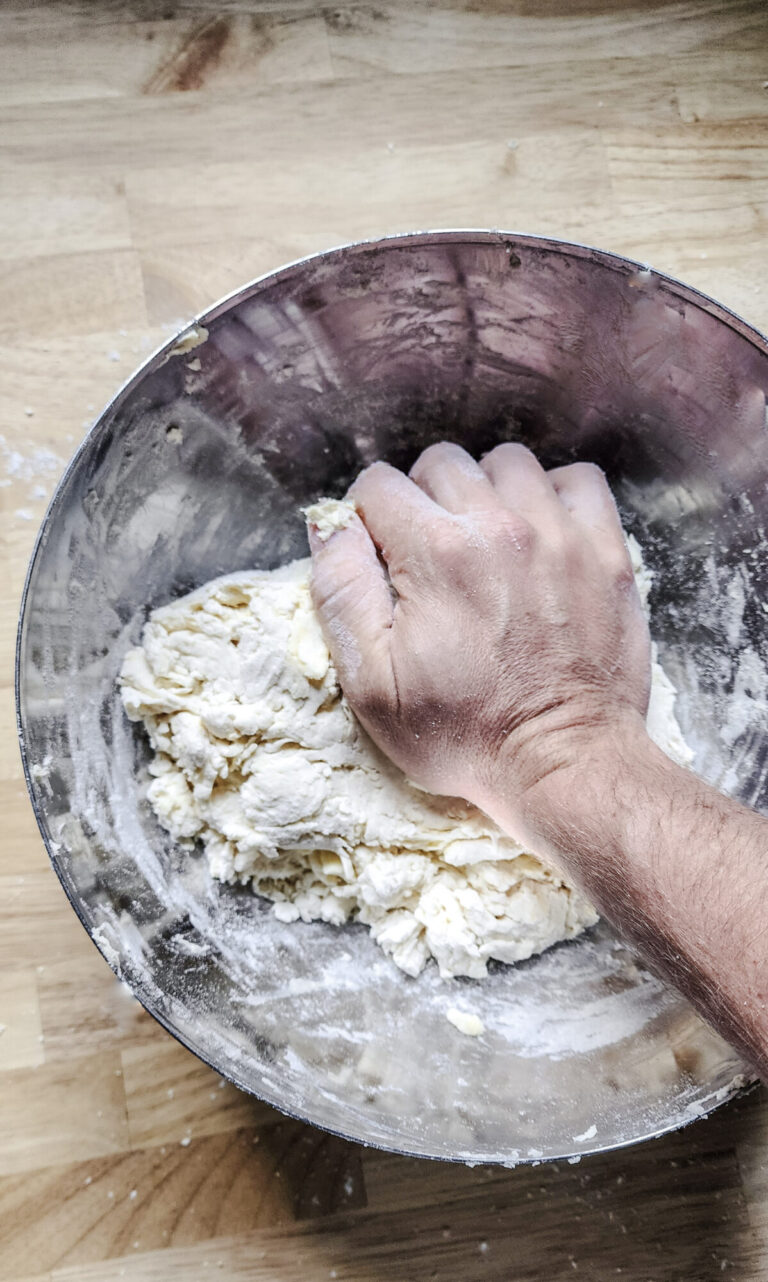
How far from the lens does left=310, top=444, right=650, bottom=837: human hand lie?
0.81 meters

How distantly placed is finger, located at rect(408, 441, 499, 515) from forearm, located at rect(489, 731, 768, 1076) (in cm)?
26

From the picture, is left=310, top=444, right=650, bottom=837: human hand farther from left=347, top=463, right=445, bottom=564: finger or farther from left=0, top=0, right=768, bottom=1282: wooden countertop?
left=0, top=0, right=768, bottom=1282: wooden countertop

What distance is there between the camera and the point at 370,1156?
0.95 metres

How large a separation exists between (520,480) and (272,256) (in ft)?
1.18

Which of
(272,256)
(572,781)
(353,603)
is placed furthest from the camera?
(272,256)

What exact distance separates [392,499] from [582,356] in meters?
0.22

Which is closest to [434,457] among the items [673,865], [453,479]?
[453,479]

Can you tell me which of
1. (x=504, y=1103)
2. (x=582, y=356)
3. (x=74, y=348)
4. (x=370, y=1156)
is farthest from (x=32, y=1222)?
(x=582, y=356)

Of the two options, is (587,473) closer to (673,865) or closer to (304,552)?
(304,552)

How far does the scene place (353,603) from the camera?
87 centimetres

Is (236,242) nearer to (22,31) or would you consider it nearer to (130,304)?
(130,304)

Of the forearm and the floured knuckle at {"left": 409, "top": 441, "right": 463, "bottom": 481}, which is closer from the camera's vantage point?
the forearm

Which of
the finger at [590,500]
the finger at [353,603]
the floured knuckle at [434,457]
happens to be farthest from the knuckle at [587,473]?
the finger at [353,603]

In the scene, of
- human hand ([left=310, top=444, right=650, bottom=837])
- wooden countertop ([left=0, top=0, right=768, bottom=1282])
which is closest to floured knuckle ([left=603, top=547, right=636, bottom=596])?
human hand ([left=310, top=444, right=650, bottom=837])
